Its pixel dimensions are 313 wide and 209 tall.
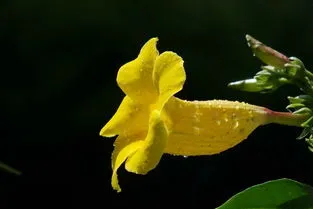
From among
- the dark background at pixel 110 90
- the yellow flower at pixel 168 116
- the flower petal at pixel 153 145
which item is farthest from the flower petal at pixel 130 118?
the dark background at pixel 110 90

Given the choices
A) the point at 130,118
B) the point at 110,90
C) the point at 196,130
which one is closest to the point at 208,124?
the point at 196,130

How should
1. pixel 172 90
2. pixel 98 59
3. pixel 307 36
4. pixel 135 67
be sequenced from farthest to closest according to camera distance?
pixel 98 59, pixel 307 36, pixel 135 67, pixel 172 90

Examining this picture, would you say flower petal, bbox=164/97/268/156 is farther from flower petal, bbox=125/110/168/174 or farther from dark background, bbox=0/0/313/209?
dark background, bbox=0/0/313/209

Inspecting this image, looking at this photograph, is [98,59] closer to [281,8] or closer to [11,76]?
[11,76]

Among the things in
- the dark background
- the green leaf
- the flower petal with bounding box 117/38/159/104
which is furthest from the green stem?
the dark background

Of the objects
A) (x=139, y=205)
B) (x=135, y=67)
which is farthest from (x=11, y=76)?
(x=135, y=67)

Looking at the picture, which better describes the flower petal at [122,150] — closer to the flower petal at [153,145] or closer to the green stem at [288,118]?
the flower petal at [153,145]
